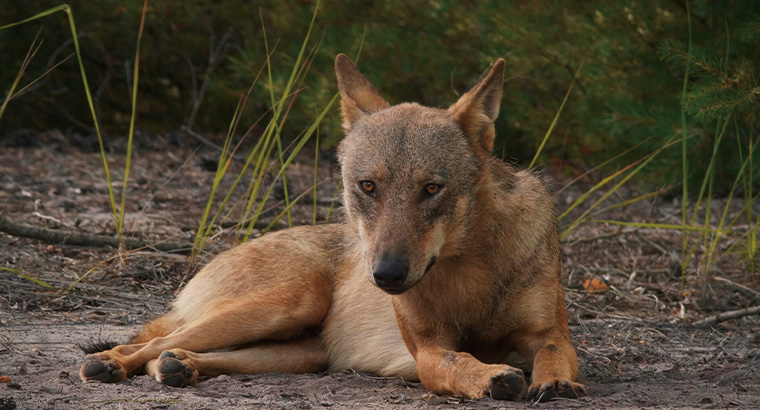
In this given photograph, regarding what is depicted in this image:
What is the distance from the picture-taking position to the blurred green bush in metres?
7.02

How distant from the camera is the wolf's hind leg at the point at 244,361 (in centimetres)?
379

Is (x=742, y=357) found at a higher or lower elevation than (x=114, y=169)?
higher

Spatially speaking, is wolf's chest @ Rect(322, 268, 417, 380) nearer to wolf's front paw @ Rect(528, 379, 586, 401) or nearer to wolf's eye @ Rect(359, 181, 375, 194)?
wolf's eye @ Rect(359, 181, 375, 194)

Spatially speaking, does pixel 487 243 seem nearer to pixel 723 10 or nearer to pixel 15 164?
pixel 723 10

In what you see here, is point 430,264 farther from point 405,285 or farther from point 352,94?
point 352,94

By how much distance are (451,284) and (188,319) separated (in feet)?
5.06

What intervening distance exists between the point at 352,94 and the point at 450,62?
14.7ft

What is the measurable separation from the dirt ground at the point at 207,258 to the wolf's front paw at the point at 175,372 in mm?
74

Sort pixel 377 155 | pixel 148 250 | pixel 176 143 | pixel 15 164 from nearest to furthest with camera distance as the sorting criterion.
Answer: pixel 377 155 → pixel 148 250 → pixel 15 164 → pixel 176 143

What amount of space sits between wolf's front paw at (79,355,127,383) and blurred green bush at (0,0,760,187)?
3.01 m

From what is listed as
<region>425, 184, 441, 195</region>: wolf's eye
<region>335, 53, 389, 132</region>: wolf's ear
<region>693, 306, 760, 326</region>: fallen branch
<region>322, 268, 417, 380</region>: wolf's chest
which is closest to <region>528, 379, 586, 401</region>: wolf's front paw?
<region>425, 184, 441, 195</region>: wolf's eye

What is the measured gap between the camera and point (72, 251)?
6344 millimetres

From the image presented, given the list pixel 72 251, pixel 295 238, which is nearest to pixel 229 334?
pixel 295 238

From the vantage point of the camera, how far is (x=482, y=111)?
163 inches
